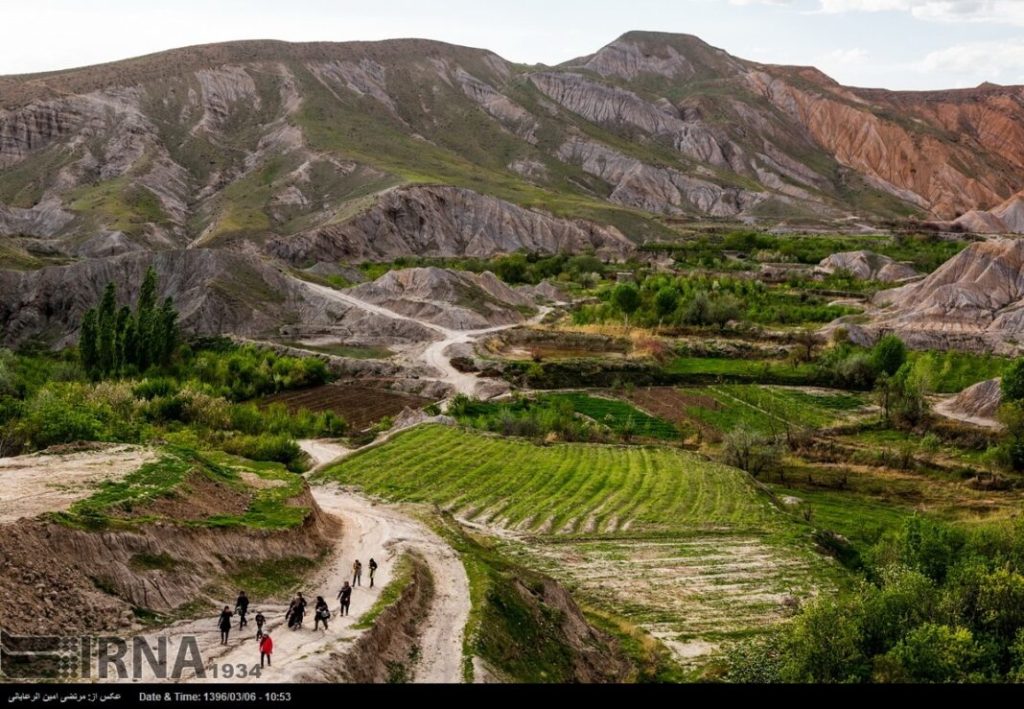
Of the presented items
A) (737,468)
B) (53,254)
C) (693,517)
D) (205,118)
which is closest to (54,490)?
(693,517)

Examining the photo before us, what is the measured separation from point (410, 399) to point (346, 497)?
2739 centimetres

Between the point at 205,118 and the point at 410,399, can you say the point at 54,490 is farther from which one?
the point at 205,118

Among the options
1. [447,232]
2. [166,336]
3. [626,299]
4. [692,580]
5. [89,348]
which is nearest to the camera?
[692,580]

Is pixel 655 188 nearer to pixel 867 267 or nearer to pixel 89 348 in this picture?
pixel 867 267

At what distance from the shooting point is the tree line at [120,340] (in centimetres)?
6294

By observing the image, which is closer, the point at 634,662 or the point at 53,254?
the point at 634,662

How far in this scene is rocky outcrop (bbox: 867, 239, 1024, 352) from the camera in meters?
78.6

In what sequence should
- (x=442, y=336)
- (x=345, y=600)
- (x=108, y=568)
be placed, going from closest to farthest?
(x=108, y=568)
(x=345, y=600)
(x=442, y=336)

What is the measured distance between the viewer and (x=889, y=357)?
6700 cm

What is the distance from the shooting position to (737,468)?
45.5 meters

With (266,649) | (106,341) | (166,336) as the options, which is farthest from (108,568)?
(166,336)

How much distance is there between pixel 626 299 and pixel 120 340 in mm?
48129

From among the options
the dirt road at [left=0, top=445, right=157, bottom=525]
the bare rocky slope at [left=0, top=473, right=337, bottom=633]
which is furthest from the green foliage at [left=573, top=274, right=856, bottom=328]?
the bare rocky slope at [left=0, top=473, right=337, bottom=633]

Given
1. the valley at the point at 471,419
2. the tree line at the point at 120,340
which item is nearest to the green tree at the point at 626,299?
the valley at the point at 471,419
